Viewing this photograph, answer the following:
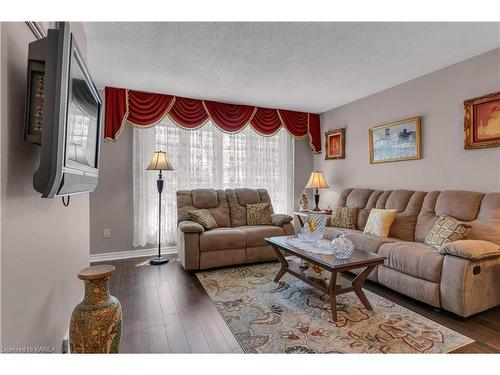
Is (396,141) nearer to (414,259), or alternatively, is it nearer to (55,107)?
(414,259)

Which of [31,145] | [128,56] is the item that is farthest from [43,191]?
[128,56]

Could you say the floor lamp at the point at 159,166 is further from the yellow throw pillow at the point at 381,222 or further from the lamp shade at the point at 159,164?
the yellow throw pillow at the point at 381,222

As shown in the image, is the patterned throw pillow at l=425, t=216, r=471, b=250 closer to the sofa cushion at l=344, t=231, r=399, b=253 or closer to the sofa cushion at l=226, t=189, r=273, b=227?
the sofa cushion at l=344, t=231, r=399, b=253

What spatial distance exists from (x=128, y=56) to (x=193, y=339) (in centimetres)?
270

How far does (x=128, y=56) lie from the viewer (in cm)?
277

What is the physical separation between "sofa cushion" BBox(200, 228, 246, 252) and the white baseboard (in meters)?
1.11

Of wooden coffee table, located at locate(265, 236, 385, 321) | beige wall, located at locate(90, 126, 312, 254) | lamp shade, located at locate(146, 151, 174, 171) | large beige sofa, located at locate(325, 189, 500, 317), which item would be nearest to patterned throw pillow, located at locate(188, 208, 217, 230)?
lamp shade, located at locate(146, 151, 174, 171)

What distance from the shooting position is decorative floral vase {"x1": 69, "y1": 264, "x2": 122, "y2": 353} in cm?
129

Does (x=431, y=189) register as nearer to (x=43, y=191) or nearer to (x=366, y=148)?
(x=366, y=148)

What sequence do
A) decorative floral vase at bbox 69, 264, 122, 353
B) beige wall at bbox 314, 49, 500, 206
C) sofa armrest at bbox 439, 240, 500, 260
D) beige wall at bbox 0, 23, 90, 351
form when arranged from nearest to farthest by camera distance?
beige wall at bbox 0, 23, 90, 351, decorative floral vase at bbox 69, 264, 122, 353, sofa armrest at bbox 439, 240, 500, 260, beige wall at bbox 314, 49, 500, 206

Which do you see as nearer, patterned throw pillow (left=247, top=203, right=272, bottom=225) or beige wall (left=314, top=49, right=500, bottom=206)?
beige wall (left=314, top=49, right=500, bottom=206)

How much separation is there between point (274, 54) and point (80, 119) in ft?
6.68

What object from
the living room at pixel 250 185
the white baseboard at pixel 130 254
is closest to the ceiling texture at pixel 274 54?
the living room at pixel 250 185

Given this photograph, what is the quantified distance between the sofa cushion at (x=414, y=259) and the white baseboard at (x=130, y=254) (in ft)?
9.80
